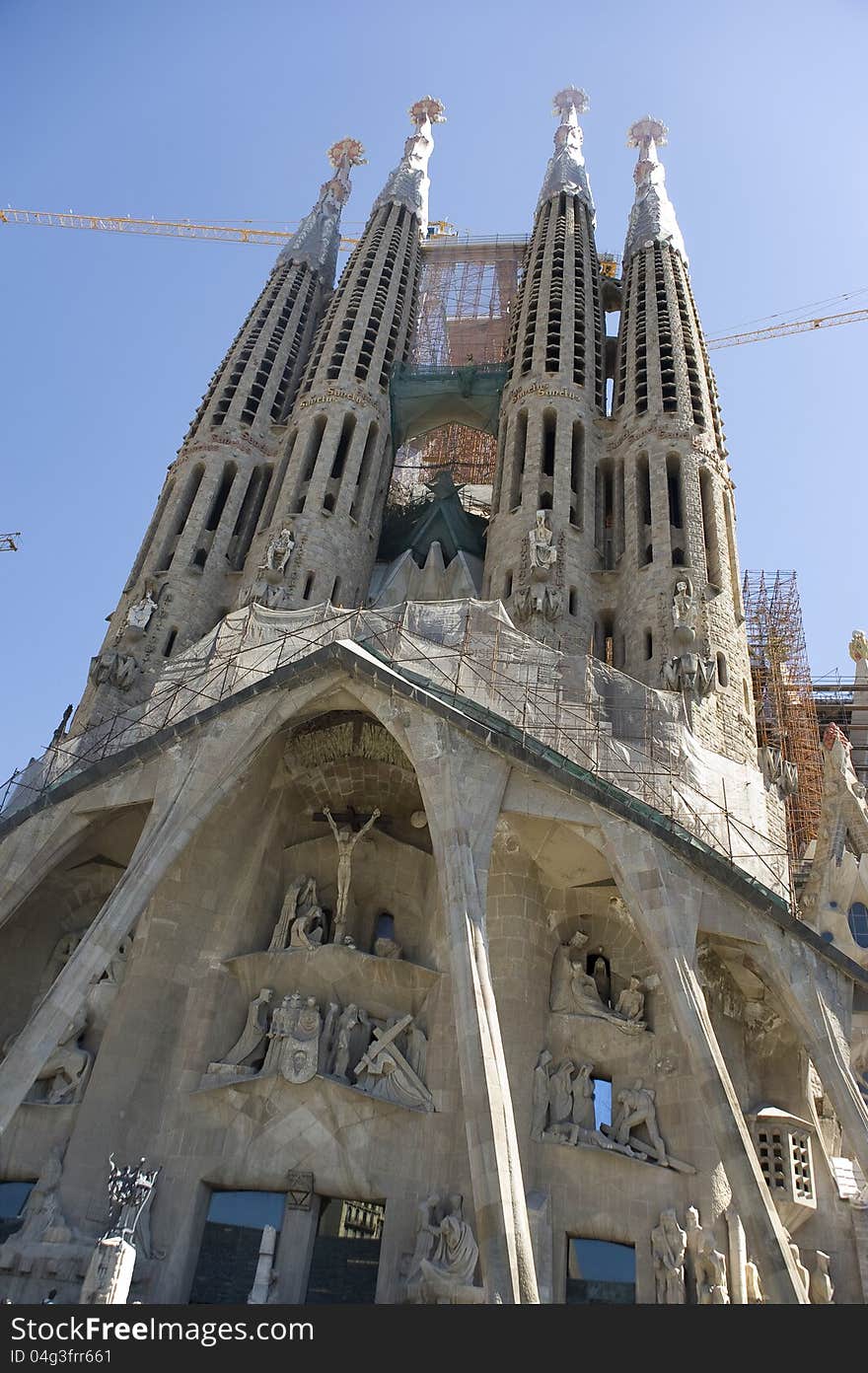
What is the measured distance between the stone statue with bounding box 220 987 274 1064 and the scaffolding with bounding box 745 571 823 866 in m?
13.7

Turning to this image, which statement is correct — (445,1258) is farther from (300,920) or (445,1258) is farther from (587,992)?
(300,920)

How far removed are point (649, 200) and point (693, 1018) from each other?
31.3 meters

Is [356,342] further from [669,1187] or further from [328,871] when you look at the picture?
[669,1187]

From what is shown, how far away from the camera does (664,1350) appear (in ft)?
27.8

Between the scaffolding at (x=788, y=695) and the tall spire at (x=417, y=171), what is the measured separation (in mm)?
19646

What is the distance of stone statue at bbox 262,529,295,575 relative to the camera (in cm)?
2411

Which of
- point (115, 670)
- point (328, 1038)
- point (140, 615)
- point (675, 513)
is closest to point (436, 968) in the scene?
point (328, 1038)

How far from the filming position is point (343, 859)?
734 inches

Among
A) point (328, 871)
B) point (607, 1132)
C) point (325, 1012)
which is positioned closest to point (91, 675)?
point (328, 871)

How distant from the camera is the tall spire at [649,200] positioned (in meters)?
34.1

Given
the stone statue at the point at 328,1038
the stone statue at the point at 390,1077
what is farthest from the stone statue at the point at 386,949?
the stone statue at the point at 390,1077

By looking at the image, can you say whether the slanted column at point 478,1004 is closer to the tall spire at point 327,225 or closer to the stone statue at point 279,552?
the stone statue at point 279,552

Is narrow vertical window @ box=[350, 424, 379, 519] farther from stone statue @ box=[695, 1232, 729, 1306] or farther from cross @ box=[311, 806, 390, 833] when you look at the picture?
stone statue @ box=[695, 1232, 729, 1306]

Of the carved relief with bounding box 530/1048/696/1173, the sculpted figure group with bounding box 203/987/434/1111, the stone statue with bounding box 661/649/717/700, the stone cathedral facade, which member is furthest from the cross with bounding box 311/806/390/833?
the stone statue with bounding box 661/649/717/700
